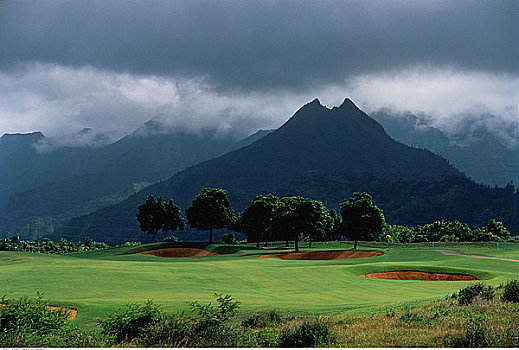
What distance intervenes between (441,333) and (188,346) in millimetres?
6995

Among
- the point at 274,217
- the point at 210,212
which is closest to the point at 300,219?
the point at 274,217

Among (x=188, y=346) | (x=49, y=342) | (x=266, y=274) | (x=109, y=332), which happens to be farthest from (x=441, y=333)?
(x=266, y=274)

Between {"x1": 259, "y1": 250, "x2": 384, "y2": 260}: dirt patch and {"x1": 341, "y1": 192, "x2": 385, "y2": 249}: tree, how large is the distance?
266cm

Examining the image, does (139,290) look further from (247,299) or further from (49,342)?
(49,342)

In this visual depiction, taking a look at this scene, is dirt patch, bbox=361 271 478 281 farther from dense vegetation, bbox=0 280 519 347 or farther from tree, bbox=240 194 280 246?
tree, bbox=240 194 280 246

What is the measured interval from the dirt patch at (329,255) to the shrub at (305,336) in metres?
48.5

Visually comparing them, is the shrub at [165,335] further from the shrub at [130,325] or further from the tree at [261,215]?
the tree at [261,215]

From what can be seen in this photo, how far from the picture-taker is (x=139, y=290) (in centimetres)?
2602

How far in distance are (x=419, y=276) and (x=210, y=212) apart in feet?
162

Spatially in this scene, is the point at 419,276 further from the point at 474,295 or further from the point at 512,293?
the point at 512,293

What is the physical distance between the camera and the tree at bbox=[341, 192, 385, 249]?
203ft

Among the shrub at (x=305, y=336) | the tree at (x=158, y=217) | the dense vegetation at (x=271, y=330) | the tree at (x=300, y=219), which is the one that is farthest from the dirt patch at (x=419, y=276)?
the tree at (x=158, y=217)

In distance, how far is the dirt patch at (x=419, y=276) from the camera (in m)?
34.5

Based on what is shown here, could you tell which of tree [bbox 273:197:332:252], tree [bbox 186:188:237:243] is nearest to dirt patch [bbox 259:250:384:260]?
tree [bbox 273:197:332:252]
